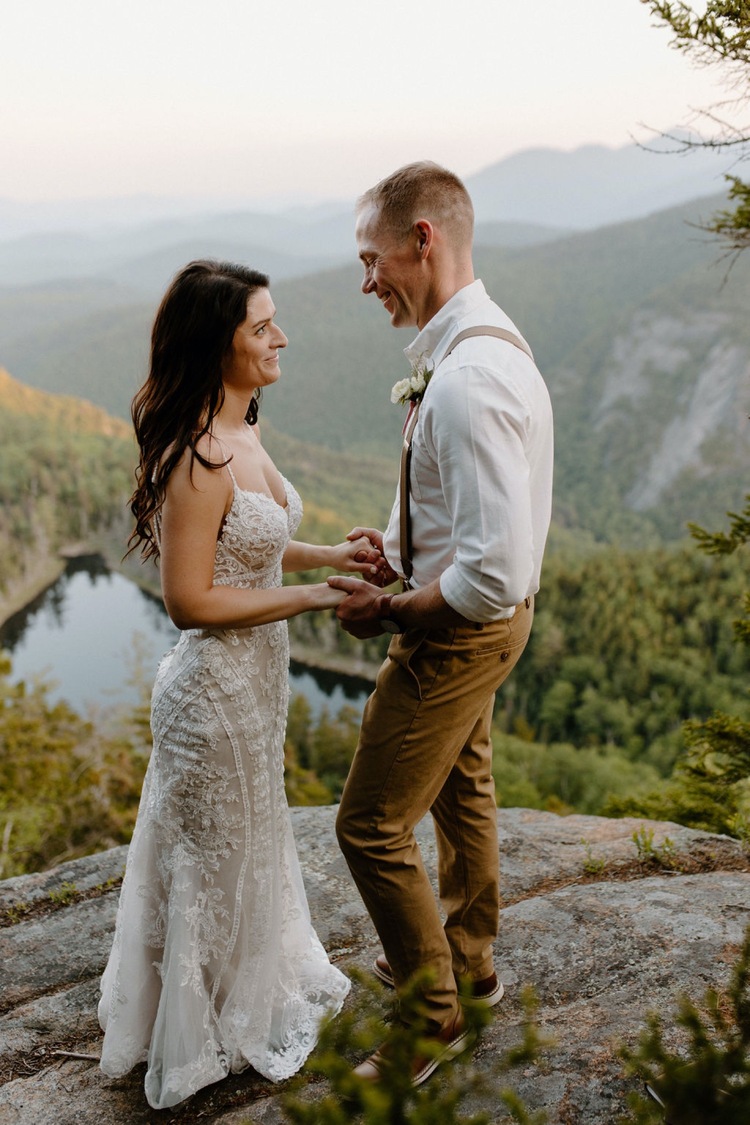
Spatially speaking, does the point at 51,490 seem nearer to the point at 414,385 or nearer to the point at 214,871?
the point at 214,871

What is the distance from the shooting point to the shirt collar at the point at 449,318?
2705 millimetres

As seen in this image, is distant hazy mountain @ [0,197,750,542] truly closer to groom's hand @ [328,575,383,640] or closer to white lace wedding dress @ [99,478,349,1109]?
white lace wedding dress @ [99,478,349,1109]

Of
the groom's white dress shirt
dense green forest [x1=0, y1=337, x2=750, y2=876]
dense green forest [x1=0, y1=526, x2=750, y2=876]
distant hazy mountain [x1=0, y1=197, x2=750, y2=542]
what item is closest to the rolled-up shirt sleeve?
the groom's white dress shirt

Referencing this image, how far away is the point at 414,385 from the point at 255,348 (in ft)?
1.93

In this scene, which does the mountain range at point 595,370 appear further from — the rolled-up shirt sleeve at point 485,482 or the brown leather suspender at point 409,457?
the rolled-up shirt sleeve at point 485,482

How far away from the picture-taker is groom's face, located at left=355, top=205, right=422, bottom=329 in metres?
2.75

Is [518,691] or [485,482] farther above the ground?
[485,482]

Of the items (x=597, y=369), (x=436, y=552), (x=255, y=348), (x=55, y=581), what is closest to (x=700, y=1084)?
(x=436, y=552)

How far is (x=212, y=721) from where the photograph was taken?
9.90ft

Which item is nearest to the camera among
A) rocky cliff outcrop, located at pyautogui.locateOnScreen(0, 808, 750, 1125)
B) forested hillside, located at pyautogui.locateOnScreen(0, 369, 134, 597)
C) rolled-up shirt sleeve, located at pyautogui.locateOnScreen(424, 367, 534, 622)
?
rolled-up shirt sleeve, located at pyautogui.locateOnScreen(424, 367, 534, 622)

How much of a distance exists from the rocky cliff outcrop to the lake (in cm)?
5793

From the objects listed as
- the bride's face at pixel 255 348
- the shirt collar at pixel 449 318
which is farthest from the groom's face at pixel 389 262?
the bride's face at pixel 255 348

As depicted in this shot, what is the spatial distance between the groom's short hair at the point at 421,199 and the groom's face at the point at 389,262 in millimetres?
28

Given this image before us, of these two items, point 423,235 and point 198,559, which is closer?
point 423,235
